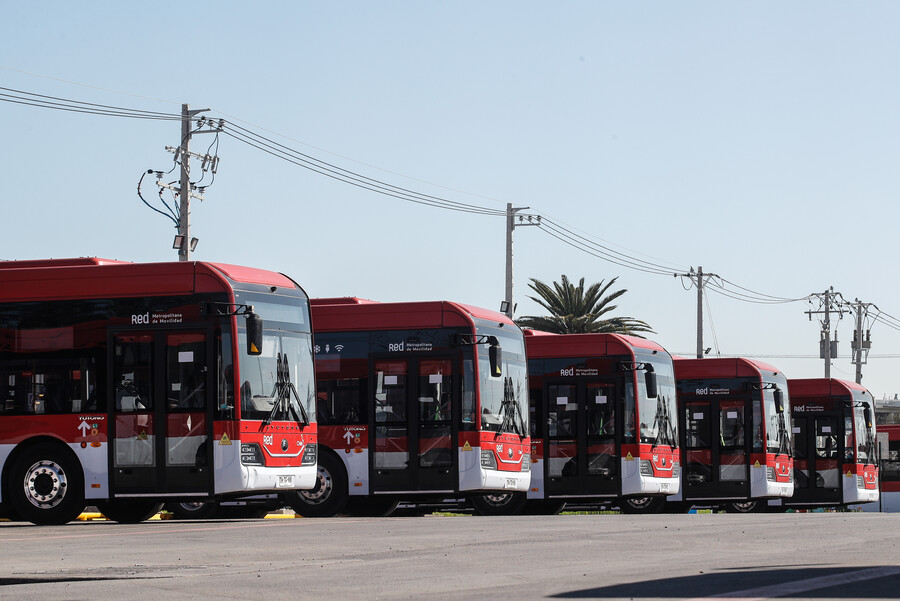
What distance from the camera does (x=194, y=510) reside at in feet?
79.5

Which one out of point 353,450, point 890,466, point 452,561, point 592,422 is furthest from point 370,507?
point 890,466

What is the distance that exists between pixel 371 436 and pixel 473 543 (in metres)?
8.91

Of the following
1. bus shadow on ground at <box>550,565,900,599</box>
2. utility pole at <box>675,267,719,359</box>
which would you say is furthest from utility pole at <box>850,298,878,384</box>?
bus shadow on ground at <box>550,565,900,599</box>

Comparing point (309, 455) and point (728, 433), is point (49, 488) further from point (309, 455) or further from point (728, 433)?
point (728, 433)

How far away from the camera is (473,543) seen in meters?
14.9

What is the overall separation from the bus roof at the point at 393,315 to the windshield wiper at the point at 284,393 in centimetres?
382

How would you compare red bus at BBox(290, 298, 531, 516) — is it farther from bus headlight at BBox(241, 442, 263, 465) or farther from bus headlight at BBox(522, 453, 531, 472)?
bus headlight at BBox(241, 442, 263, 465)

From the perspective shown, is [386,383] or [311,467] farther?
[386,383]

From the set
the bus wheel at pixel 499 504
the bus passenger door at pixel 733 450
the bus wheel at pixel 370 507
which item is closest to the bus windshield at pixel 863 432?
the bus passenger door at pixel 733 450

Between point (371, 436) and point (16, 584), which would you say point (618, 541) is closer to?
point (16, 584)

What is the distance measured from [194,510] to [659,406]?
9462 mm

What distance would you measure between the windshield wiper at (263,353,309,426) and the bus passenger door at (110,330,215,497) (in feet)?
3.13

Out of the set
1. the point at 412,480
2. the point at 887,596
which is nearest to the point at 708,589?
the point at 887,596

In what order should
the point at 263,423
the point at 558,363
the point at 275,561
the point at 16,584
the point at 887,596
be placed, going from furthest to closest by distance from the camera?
the point at 558,363 < the point at 263,423 < the point at 275,561 < the point at 16,584 < the point at 887,596
